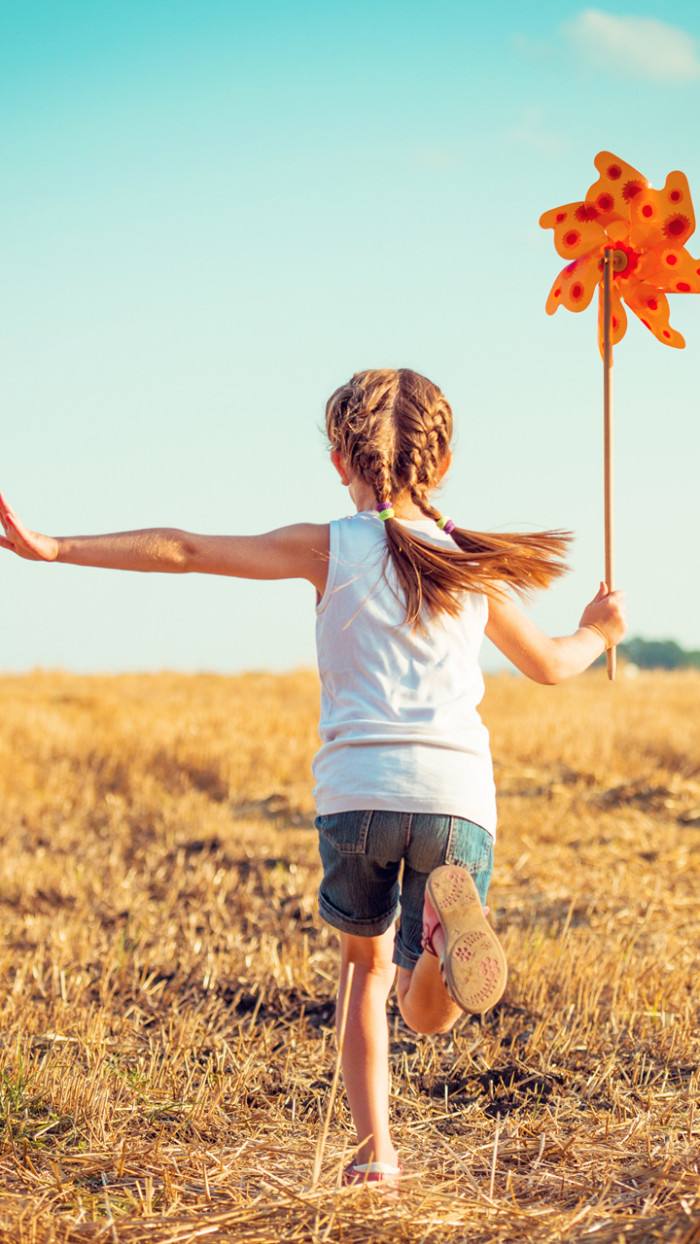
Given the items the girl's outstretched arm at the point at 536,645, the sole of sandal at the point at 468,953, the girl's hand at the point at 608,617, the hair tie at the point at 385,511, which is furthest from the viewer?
the girl's hand at the point at 608,617

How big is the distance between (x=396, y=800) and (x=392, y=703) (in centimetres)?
24

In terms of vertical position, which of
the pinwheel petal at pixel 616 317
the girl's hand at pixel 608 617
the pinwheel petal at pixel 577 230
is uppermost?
the pinwheel petal at pixel 577 230

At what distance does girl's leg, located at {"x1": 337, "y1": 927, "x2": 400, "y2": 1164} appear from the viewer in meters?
3.34

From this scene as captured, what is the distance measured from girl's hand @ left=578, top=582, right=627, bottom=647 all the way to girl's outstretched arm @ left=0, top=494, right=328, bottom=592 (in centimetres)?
103

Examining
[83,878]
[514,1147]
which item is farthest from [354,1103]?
[83,878]

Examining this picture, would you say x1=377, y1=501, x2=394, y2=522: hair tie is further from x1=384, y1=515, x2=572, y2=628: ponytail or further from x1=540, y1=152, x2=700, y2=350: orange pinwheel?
x1=540, y1=152, x2=700, y2=350: orange pinwheel

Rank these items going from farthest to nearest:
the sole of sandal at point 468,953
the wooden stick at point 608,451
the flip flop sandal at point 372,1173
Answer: the wooden stick at point 608,451
the flip flop sandal at point 372,1173
the sole of sandal at point 468,953

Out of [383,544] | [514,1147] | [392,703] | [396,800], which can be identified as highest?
[383,544]

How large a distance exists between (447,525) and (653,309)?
1743 mm

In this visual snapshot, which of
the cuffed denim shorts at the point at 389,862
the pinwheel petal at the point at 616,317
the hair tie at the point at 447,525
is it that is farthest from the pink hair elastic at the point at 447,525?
Result: the pinwheel petal at the point at 616,317

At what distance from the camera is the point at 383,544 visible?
3.47 metres

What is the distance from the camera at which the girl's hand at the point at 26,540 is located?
133 inches

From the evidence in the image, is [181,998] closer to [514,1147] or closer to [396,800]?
[514,1147]

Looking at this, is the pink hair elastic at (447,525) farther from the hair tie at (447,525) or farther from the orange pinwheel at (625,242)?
the orange pinwheel at (625,242)
